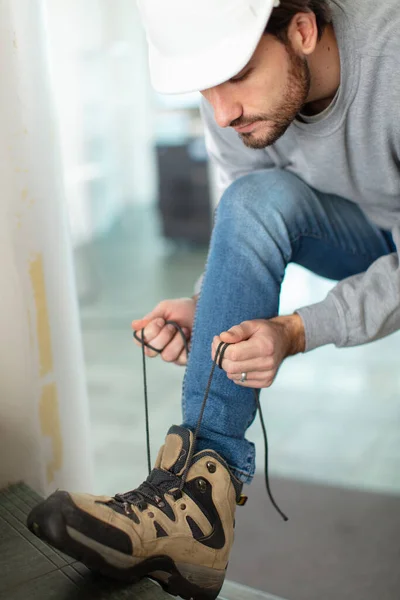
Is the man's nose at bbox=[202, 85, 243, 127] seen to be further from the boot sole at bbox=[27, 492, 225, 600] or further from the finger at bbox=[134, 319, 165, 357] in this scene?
the boot sole at bbox=[27, 492, 225, 600]

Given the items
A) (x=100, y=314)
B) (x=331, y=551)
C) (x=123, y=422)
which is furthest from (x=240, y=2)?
(x=100, y=314)

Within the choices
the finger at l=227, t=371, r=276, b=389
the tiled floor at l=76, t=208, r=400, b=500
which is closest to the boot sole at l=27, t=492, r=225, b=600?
the finger at l=227, t=371, r=276, b=389

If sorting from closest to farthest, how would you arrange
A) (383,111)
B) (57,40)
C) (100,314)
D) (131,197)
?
(383,111), (100,314), (57,40), (131,197)

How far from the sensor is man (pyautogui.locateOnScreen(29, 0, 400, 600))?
1.03 m

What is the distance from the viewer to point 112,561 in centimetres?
96

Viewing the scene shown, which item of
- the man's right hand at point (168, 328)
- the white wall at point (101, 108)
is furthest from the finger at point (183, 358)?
the white wall at point (101, 108)

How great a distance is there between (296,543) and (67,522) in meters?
0.98

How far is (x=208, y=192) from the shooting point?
198 inches

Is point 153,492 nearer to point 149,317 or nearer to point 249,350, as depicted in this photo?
point 249,350

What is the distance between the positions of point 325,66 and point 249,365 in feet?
1.68

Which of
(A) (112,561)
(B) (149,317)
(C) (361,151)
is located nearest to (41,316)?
(B) (149,317)

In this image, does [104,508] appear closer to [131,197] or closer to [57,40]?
[57,40]

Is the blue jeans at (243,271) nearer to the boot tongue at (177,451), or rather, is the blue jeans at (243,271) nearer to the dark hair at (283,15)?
the boot tongue at (177,451)

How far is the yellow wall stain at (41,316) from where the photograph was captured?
133 cm
